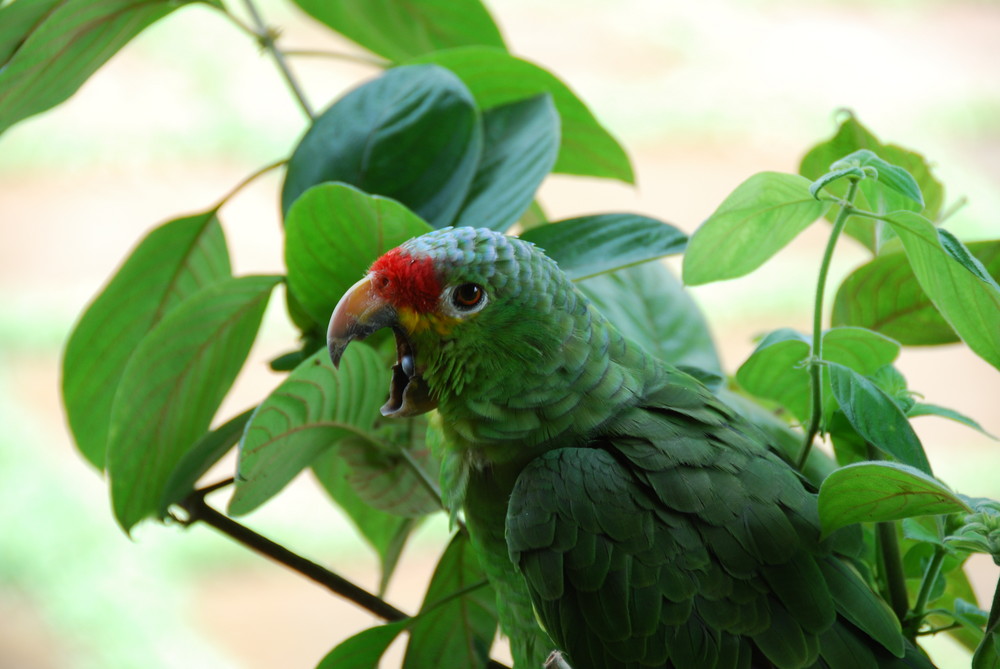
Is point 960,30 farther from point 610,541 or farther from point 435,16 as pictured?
point 610,541

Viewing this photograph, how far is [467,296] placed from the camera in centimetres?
57

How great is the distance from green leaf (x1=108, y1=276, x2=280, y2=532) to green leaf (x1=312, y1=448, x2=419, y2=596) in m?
0.11

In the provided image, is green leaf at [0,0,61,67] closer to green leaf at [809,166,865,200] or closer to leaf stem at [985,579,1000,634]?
green leaf at [809,166,865,200]

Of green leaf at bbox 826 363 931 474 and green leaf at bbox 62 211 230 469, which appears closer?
green leaf at bbox 826 363 931 474

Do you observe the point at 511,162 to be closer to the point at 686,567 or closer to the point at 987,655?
the point at 686,567

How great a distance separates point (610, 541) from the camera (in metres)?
0.55

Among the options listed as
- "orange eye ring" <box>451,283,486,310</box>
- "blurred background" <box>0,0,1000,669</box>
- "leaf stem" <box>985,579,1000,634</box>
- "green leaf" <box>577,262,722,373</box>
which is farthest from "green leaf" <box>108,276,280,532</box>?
"blurred background" <box>0,0,1000,669</box>

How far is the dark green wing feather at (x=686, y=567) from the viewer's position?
21.1 inches

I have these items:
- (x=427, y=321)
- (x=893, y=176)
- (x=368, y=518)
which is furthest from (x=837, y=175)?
(x=368, y=518)

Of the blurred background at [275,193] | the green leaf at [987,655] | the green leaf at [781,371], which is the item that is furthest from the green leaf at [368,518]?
the blurred background at [275,193]

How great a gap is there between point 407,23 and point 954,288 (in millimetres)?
485

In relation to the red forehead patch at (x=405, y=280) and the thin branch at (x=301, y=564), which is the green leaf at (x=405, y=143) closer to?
the red forehead patch at (x=405, y=280)

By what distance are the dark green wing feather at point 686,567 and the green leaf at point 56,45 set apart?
0.39 metres

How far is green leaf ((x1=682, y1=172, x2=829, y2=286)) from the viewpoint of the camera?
1.59 feet
